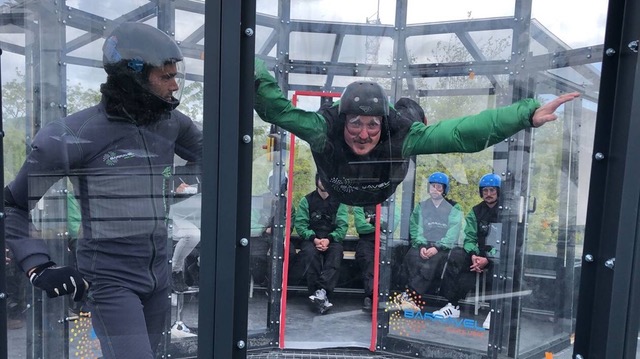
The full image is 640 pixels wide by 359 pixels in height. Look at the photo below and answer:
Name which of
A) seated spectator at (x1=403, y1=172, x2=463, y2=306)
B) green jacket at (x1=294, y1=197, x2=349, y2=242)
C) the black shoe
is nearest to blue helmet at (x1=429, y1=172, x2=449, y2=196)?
seated spectator at (x1=403, y1=172, x2=463, y2=306)

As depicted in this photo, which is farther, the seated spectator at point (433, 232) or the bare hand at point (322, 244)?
the bare hand at point (322, 244)

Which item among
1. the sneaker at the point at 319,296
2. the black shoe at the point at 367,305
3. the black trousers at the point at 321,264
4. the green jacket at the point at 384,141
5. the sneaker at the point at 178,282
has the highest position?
the green jacket at the point at 384,141

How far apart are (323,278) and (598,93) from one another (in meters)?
1.41

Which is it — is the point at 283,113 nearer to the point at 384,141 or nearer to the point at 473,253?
the point at 384,141

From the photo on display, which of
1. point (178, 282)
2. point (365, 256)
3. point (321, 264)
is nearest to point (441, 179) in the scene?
point (365, 256)

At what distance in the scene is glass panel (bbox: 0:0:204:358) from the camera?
1481mm

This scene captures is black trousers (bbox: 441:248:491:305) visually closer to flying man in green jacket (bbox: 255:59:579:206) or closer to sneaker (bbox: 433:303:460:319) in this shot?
sneaker (bbox: 433:303:460:319)

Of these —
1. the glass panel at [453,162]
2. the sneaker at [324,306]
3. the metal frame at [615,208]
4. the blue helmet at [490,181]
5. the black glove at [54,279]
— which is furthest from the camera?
the sneaker at [324,306]

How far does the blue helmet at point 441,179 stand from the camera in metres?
2.19

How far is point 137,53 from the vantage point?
4.83 feet

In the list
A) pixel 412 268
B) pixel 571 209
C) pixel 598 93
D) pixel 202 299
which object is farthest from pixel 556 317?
pixel 202 299

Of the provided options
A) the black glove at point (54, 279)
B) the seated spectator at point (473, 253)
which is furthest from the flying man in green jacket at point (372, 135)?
the black glove at point (54, 279)

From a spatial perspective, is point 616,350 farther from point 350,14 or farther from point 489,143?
point 350,14

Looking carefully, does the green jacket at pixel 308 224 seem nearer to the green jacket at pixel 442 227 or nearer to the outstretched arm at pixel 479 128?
the green jacket at pixel 442 227
